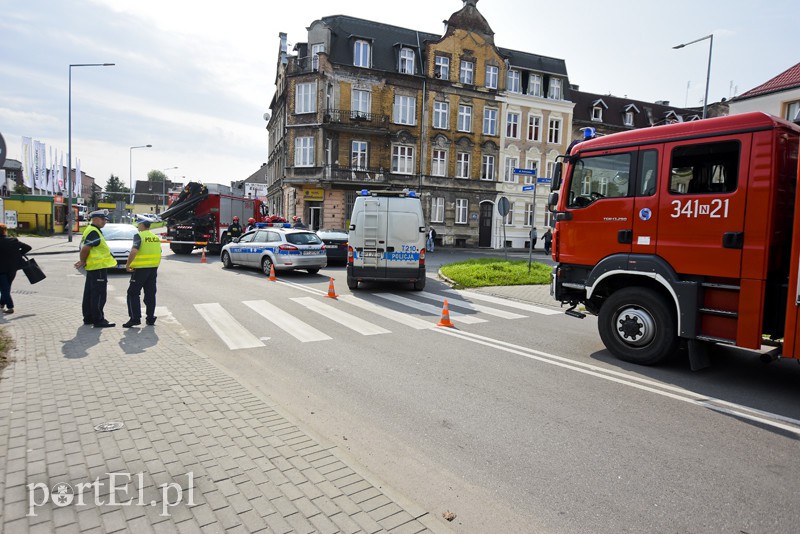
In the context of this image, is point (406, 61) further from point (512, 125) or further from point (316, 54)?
point (512, 125)

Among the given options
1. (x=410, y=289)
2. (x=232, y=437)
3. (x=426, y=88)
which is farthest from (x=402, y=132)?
(x=232, y=437)

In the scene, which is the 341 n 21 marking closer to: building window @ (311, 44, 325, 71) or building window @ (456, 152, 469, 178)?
building window @ (311, 44, 325, 71)

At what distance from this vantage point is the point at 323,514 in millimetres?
2982

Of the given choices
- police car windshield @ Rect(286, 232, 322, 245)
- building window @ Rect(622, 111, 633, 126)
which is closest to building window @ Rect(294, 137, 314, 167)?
police car windshield @ Rect(286, 232, 322, 245)

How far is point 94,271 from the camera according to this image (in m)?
8.06

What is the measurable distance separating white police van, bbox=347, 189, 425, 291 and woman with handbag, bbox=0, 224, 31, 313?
6998mm

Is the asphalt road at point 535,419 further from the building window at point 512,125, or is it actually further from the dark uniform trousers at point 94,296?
the building window at point 512,125

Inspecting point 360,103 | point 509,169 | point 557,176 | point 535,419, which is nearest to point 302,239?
point 557,176

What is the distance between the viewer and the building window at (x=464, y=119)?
37.7 m

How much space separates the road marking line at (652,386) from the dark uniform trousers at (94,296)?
5.94 metres

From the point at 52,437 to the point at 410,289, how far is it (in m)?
10.5

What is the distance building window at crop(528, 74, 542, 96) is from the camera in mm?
40469

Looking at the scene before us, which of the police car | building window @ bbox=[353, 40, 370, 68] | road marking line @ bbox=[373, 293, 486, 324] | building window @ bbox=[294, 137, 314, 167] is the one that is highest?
building window @ bbox=[353, 40, 370, 68]

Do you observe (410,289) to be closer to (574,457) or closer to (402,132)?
(574,457)
